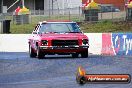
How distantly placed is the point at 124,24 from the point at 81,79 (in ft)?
116

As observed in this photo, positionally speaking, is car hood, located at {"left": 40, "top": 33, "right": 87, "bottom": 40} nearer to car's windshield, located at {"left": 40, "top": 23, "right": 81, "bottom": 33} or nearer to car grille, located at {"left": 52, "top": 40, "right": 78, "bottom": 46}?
car grille, located at {"left": 52, "top": 40, "right": 78, "bottom": 46}

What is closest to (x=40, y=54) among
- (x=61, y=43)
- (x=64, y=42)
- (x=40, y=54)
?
(x=40, y=54)

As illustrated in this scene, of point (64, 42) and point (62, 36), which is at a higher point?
point (62, 36)

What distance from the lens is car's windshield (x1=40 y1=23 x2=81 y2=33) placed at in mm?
19172

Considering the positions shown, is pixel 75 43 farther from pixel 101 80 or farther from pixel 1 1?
pixel 1 1

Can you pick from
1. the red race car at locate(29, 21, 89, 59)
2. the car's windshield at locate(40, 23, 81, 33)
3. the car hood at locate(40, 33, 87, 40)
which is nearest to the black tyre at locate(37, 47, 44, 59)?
the red race car at locate(29, 21, 89, 59)

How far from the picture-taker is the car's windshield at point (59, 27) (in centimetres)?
1917

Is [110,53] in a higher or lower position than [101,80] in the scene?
lower

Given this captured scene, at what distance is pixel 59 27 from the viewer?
762 inches

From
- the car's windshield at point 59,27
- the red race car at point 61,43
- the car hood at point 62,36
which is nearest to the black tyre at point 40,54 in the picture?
the red race car at point 61,43

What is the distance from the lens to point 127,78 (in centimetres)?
434

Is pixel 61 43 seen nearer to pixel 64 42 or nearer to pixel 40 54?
pixel 64 42

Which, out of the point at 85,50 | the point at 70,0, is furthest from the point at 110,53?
the point at 70,0

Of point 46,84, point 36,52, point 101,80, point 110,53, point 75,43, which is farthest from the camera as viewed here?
point 110,53
